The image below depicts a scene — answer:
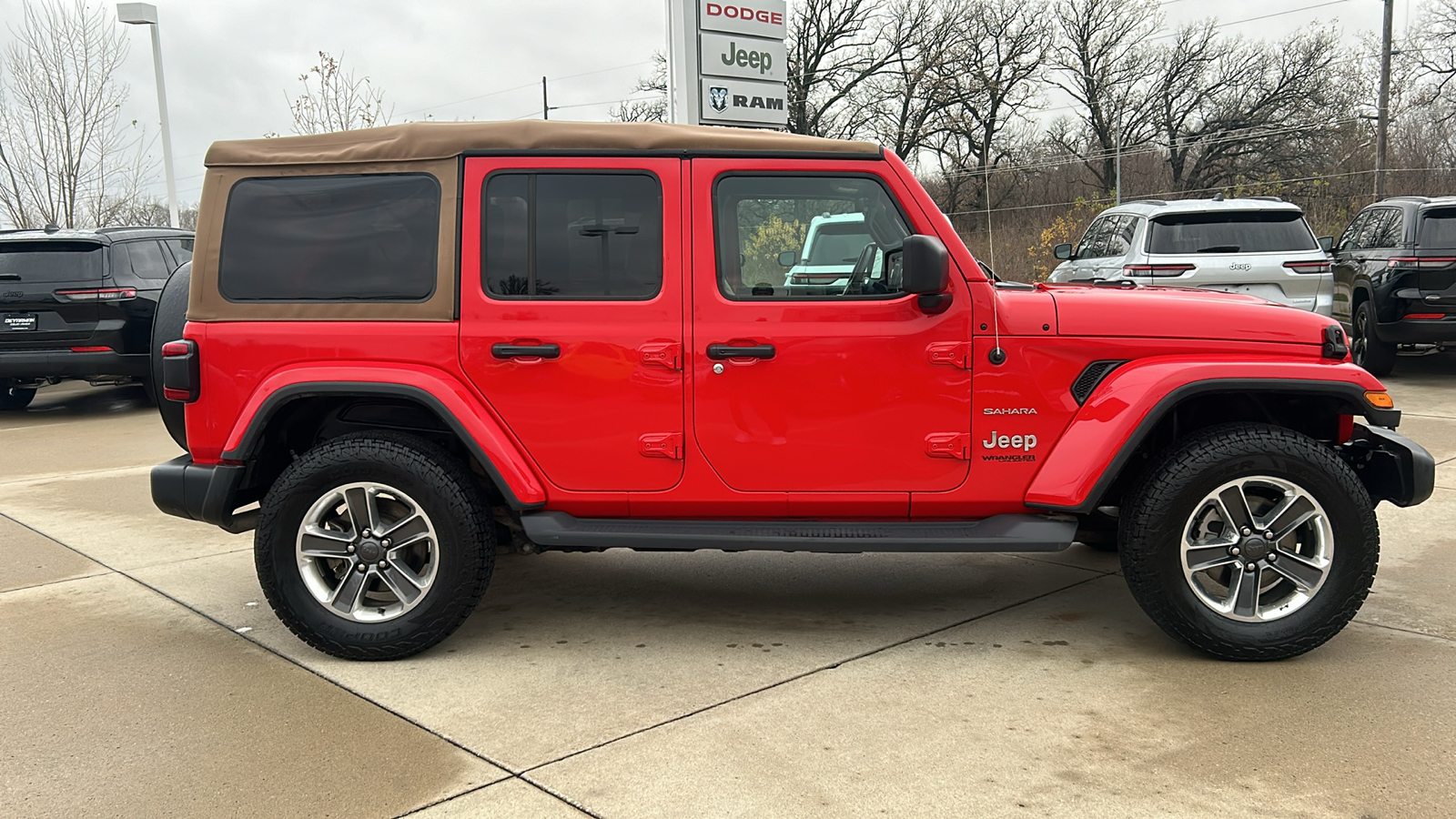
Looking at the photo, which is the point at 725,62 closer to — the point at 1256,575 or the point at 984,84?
the point at 1256,575

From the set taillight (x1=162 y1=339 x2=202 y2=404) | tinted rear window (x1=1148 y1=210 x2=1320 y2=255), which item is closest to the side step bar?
taillight (x1=162 y1=339 x2=202 y2=404)

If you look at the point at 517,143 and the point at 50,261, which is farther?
the point at 50,261

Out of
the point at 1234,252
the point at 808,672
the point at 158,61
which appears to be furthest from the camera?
the point at 158,61

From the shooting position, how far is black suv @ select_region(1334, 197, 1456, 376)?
10039mm

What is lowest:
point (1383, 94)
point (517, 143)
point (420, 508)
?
point (420, 508)

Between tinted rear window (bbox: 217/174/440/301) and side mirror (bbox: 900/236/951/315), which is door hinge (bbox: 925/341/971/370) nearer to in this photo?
side mirror (bbox: 900/236/951/315)

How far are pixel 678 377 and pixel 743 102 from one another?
691 cm

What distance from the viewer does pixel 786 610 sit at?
463 centimetres

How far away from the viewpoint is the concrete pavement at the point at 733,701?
2975mm

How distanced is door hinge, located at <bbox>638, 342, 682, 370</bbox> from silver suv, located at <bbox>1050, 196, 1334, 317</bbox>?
6.71 meters

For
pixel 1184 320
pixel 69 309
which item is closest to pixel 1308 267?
pixel 1184 320

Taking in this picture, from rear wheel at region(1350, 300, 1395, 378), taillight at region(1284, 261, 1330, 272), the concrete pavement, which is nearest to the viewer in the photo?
the concrete pavement

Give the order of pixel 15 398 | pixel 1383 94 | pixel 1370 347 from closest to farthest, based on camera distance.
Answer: pixel 1370 347 < pixel 15 398 < pixel 1383 94

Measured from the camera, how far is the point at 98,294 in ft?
33.8
